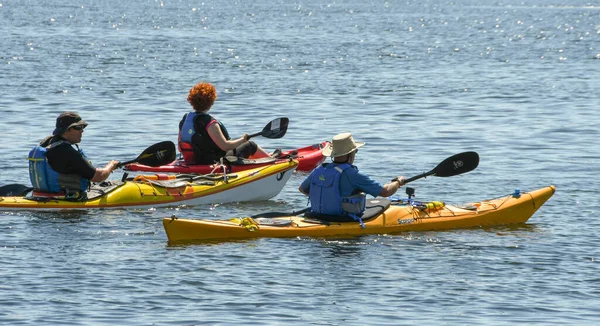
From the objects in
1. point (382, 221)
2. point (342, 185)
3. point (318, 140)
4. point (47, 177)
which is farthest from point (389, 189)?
point (318, 140)

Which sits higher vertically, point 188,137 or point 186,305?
point 188,137

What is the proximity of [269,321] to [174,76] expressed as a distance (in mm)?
23481

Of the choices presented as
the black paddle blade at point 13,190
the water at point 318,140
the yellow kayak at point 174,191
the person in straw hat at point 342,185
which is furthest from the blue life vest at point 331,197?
the black paddle blade at point 13,190

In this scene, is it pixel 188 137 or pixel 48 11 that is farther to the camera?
pixel 48 11

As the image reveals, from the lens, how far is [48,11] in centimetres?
6375

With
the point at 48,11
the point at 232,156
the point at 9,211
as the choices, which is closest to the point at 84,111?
the point at 232,156

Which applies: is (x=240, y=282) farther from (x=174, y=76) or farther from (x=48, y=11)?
(x=48, y=11)

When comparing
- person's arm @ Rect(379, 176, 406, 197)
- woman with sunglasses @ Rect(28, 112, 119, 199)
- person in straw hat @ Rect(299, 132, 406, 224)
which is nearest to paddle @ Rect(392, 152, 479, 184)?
person in straw hat @ Rect(299, 132, 406, 224)

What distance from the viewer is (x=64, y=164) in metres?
13.0

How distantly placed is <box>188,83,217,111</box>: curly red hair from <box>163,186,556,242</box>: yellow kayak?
2961 millimetres

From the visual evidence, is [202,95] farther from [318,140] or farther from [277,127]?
[318,140]

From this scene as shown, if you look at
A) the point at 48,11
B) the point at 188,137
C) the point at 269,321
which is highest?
the point at 48,11

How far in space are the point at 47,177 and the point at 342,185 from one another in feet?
11.8

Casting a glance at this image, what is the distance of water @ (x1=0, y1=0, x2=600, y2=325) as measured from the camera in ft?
33.2
